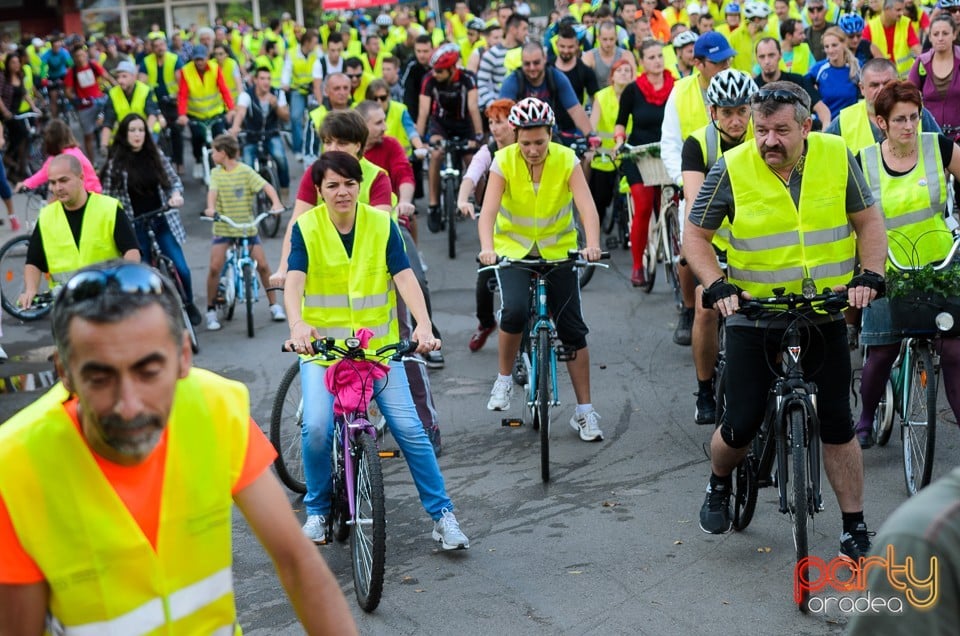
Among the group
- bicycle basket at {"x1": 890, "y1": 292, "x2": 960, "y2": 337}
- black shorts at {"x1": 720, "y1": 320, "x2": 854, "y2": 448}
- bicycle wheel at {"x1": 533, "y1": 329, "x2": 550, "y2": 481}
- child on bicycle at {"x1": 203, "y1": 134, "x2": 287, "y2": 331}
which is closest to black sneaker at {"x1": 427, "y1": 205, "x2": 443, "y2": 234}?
child on bicycle at {"x1": 203, "y1": 134, "x2": 287, "y2": 331}

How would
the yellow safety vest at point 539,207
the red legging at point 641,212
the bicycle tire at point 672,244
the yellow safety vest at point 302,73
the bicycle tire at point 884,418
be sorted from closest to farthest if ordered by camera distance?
the bicycle tire at point 884,418, the yellow safety vest at point 539,207, the bicycle tire at point 672,244, the red legging at point 641,212, the yellow safety vest at point 302,73

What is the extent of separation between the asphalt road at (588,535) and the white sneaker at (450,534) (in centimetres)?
8

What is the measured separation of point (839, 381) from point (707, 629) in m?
1.16

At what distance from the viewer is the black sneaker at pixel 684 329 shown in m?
10.6

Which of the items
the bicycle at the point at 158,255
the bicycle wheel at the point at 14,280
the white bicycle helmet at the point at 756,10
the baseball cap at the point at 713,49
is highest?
the white bicycle helmet at the point at 756,10

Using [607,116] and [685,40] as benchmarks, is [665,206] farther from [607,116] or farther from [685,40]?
[685,40]

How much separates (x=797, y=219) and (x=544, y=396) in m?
2.35

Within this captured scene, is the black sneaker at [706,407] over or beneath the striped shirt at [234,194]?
beneath

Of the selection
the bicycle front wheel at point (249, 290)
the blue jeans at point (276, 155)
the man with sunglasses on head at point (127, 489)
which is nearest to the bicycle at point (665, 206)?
the bicycle front wheel at point (249, 290)

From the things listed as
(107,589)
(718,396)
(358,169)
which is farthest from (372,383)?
(107,589)

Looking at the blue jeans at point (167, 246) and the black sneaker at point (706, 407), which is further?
the blue jeans at point (167, 246)

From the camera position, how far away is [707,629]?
5570mm

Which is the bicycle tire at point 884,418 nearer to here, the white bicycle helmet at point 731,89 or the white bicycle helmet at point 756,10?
the white bicycle helmet at point 731,89

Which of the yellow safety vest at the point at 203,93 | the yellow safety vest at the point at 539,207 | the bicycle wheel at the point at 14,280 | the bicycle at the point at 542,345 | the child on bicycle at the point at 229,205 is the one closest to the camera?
the bicycle at the point at 542,345
